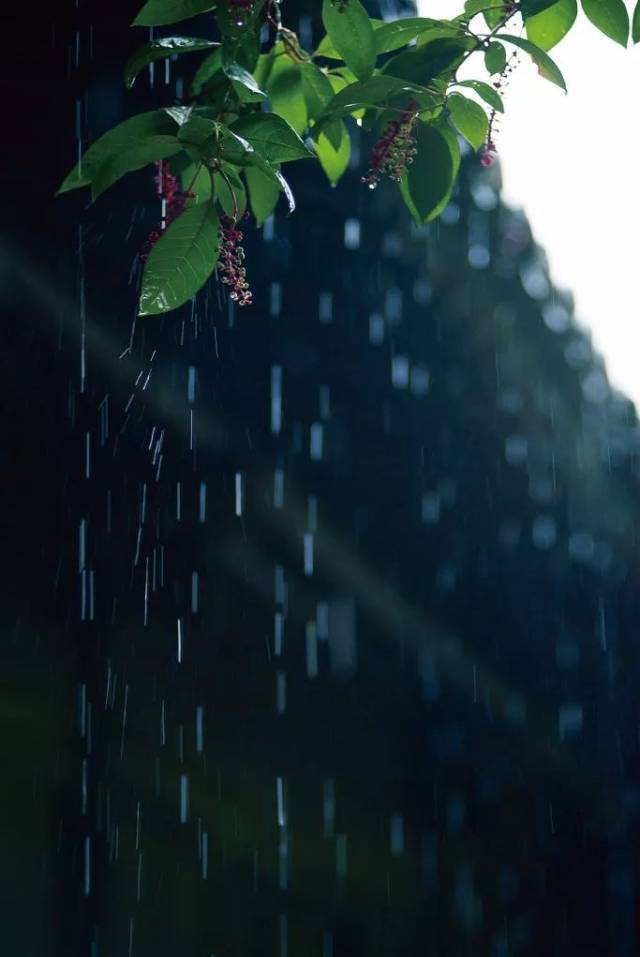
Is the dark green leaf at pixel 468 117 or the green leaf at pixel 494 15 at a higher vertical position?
the green leaf at pixel 494 15

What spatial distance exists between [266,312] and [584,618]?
143cm

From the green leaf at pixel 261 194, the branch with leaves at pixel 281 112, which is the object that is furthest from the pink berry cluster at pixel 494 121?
the green leaf at pixel 261 194

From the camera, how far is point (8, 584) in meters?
2.15

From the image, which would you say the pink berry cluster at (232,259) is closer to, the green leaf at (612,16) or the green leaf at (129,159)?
the green leaf at (129,159)

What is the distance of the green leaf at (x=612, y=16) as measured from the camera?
47 centimetres

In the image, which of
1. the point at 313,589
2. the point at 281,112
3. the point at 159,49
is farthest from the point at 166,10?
the point at 313,589

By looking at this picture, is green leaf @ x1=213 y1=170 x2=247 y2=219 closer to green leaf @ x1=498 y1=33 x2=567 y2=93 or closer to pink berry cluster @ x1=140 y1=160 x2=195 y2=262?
pink berry cluster @ x1=140 y1=160 x2=195 y2=262

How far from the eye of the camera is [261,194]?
495mm

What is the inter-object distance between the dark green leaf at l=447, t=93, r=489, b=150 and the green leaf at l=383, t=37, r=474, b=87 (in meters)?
0.02

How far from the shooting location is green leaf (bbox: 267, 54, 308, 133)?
0.50 meters

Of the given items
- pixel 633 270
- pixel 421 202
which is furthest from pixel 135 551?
pixel 421 202

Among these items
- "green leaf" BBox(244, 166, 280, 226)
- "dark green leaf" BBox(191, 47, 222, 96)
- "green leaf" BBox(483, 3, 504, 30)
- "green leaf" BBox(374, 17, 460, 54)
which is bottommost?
"green leaf" BBox(244, 166, 280, 226)

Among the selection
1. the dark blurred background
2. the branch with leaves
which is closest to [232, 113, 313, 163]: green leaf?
the branch with leaves

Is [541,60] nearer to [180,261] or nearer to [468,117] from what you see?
[468,117]
